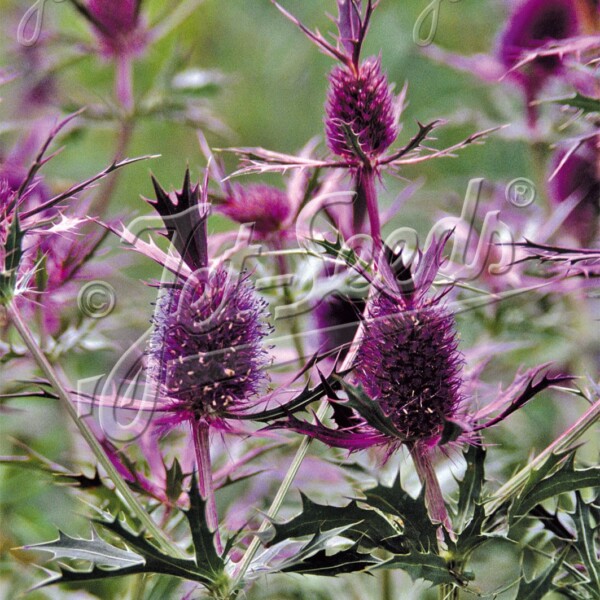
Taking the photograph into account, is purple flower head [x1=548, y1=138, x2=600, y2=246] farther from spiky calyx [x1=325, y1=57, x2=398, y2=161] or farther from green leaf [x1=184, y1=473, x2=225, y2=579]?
green leaf [x1=184, y1=473, x2=225, y2=579]

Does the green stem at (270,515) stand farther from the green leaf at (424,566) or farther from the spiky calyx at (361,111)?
the spiky calyx at (361,111)

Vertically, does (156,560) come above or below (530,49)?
below

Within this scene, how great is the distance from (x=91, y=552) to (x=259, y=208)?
34cm

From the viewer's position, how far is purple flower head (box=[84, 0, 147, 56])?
116 cm

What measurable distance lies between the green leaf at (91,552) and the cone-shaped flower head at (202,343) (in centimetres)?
8

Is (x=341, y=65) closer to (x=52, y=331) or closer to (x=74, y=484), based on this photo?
(x=74, y=484)

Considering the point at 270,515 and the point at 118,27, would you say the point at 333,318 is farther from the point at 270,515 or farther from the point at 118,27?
the point at 118,27

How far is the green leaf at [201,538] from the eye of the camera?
445mm

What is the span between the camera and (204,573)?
0.48 m

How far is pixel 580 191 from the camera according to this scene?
0.93 metres

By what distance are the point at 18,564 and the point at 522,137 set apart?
0.72 meters

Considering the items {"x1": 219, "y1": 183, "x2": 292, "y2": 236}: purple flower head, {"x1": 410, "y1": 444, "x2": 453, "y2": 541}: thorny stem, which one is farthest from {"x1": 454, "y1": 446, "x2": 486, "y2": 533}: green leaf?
{"x1": 219, "y1": 183, "x2": 292, "y2": 236}: purple flower head

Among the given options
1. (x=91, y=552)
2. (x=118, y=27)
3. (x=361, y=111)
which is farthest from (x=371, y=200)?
(x=118, y=27)

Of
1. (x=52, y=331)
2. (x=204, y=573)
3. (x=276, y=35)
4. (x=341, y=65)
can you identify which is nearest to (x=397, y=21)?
(x=276, y=35)
